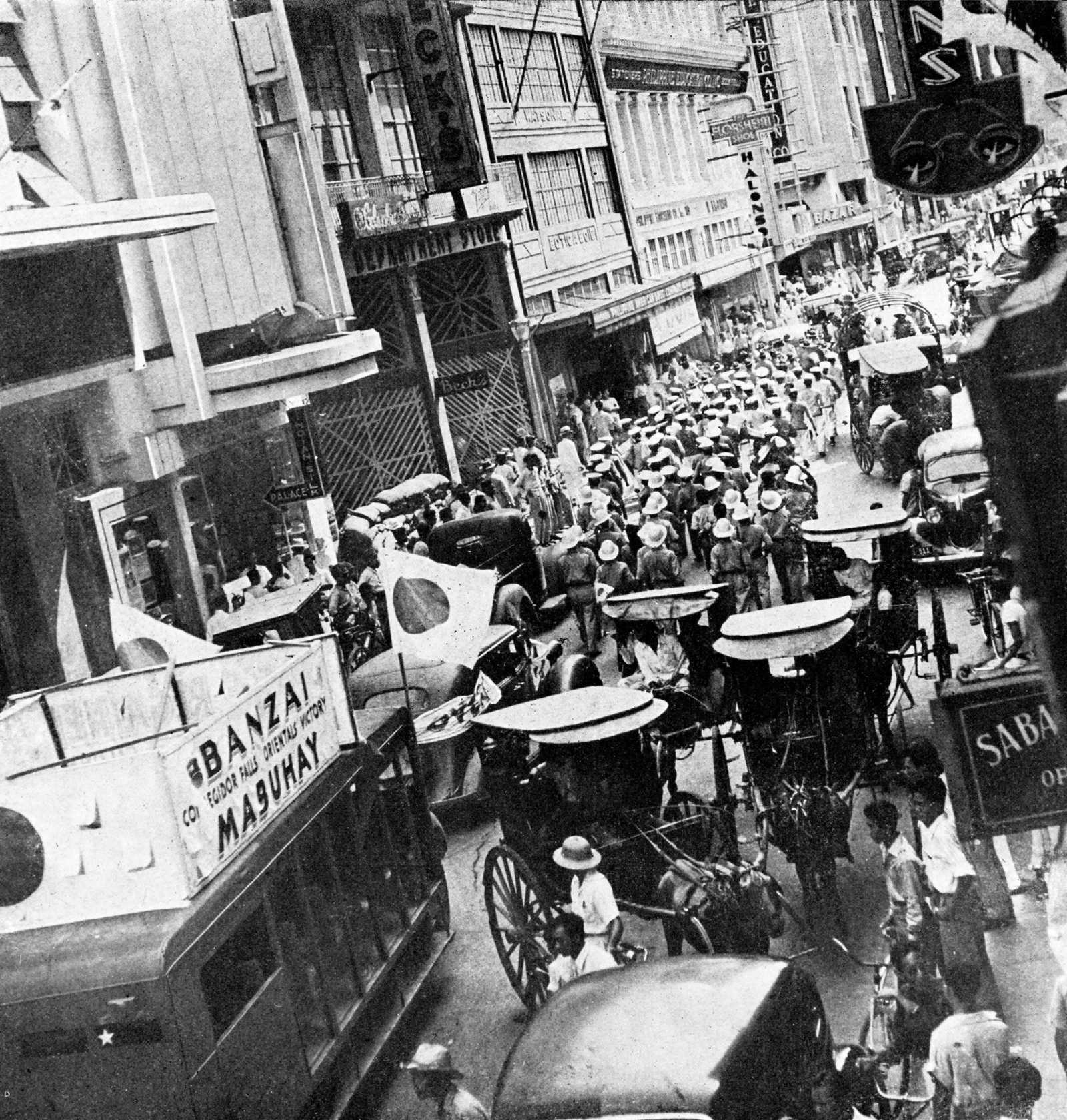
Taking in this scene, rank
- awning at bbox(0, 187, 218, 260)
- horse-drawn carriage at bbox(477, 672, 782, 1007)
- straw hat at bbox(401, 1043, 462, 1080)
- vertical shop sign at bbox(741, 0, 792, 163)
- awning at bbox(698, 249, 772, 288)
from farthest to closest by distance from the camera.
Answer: awning at bbox(698, 249, 772, 288) < vertical shop sign at bbox(741, 0, 792, 163) < awning at bbox(0, 187, 218, 260) < horse-drawn carriage at bbox(477, 672, 782, 1007) < straw hat at bbox(401, 1043, 462, 1080)

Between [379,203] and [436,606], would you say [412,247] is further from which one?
[436,606]

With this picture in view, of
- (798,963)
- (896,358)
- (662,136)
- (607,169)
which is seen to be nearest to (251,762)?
(798,963)

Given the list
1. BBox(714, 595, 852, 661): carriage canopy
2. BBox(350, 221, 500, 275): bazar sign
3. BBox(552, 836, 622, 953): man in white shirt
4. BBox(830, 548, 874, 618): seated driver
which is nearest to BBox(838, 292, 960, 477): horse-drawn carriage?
BBox(350, 221, 500, 275): bazar sign

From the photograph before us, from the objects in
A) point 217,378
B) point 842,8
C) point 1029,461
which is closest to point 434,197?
point 217,378

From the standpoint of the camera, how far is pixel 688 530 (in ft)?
58.0

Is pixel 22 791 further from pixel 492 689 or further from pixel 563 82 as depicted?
pixel 563 82

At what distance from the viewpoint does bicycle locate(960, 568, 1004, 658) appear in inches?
444

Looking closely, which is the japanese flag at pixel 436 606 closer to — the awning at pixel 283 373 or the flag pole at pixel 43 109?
the awning at pixel 283 373

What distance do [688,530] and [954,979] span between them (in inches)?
438

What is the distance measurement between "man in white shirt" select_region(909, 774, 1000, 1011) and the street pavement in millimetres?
460

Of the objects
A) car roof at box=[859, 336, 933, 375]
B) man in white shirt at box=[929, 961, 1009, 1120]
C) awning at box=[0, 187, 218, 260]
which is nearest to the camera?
man in white shirt at box=[929, 961, 1009, 1120]

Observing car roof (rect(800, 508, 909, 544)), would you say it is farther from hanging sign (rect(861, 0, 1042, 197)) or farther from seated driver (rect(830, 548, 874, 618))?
hanging sign (rect(861, 0, 1042, 197))

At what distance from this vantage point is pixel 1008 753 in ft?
17.3

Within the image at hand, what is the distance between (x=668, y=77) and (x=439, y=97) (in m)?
16.6
